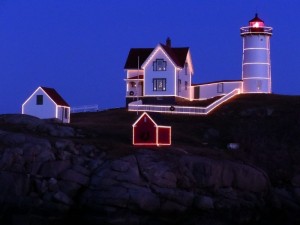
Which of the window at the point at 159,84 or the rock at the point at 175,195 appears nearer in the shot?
the rock at the point at 175,195

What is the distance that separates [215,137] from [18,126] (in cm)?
1748

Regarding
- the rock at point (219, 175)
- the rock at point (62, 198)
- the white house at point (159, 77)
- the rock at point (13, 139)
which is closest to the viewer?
the rock at point (62, 198)

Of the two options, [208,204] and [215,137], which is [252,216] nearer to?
[208,204]

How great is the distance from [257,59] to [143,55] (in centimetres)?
1204

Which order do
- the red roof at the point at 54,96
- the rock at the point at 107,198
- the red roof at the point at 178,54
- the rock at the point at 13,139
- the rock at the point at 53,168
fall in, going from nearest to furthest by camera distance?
the rock at the point at 107,198 < the rock at the point at 53,168 < the rock at the point at 13,139 < the red roof at the point at 54,96 < the red roof at the point at 178,54

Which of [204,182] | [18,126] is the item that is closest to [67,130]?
[18,126]

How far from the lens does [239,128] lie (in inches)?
2803

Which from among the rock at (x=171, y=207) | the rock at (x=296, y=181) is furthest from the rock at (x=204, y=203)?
the rock at (x=296, y=181)

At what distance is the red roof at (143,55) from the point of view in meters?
85.1

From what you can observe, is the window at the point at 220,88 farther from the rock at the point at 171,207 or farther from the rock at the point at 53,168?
the rock at the point at 53,168

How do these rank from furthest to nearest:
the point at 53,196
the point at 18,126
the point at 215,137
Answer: the point at 215,137, the point at 18,126, the point at 53,196

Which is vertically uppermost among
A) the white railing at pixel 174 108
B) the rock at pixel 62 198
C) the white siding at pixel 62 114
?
the white railing at pixel 174 108

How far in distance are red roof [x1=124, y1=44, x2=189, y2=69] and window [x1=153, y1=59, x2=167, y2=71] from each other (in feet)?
4.63

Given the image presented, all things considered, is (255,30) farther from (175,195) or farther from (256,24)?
(175,195)
